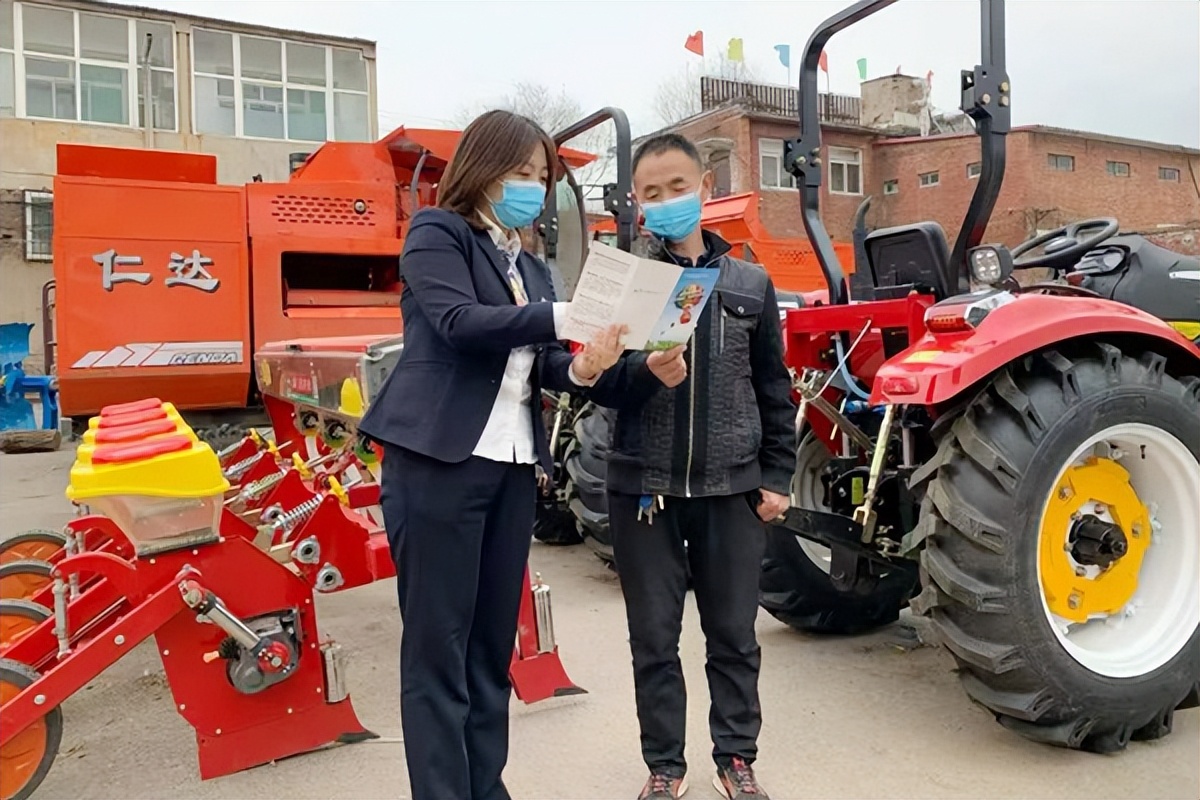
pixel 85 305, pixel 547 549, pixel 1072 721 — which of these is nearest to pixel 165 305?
pixel 85 305

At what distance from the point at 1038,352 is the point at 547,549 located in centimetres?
354

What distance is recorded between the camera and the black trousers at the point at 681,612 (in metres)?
2.39

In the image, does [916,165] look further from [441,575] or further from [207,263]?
[441,575]

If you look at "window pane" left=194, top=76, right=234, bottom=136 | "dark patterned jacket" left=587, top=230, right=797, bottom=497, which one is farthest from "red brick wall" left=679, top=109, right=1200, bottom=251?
"dark patterned jacket" left=587, top=230, right=797, bottom=497

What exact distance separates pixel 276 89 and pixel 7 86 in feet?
17.9

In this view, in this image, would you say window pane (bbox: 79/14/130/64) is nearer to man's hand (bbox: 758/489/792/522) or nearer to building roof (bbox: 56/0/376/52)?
building roof (bbox: 56/0/376/52)

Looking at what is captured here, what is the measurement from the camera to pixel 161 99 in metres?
21.2

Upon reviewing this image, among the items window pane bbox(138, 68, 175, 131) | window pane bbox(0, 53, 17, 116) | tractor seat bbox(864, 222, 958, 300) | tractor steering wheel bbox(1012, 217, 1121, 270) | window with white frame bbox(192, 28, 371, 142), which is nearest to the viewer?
tractor seat bbox(864, 222, 958, 300)

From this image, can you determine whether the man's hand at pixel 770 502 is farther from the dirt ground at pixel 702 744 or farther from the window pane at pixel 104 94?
the window pane at pixel 104 94

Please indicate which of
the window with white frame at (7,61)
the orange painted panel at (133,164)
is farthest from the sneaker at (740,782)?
the window with white frame at (7,61)

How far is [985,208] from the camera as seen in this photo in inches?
A: 111

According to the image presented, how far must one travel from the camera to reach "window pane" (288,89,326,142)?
22000 mm

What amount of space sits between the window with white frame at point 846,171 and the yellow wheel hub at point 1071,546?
22608 millimetres

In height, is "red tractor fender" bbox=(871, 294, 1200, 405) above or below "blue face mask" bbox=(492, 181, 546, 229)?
below
